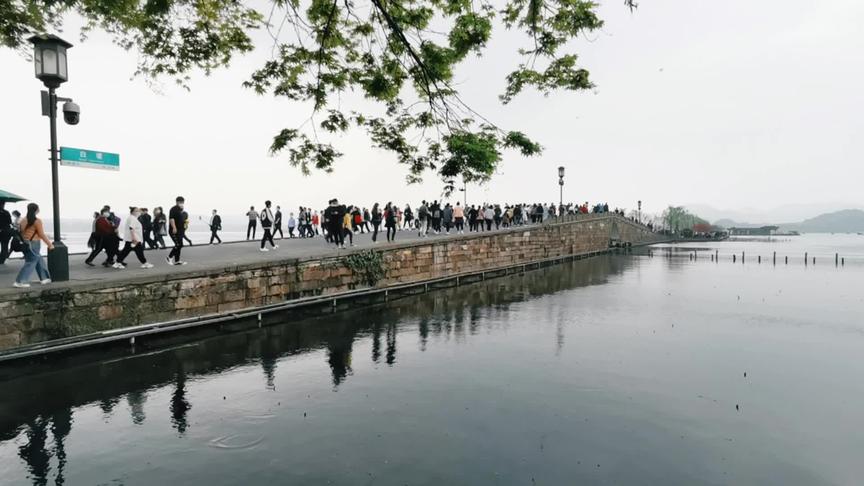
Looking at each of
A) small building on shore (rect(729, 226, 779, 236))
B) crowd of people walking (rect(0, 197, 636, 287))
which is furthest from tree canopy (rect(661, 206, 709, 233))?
crowd of people walking (rect(0, 197, 636, 287))

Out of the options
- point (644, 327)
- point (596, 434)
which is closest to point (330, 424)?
point (596, 434)

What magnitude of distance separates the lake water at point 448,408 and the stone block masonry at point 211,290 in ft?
3.22

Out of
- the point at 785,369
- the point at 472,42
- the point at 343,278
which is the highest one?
the point at 472,42

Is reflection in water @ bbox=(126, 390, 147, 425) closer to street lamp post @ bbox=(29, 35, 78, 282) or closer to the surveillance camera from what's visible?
street lamp post @ bbox=(29, 35, 78, 282)

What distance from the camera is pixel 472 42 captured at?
20.7 feet

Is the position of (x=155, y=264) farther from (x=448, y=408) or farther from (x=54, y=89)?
(x=448, y=408)

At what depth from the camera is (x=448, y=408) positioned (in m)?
7.55

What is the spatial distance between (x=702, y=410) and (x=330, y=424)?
241 inches

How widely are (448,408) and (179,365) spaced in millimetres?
5720

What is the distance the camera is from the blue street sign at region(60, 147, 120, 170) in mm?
10219

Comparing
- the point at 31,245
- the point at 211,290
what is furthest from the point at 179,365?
the point at 31,245

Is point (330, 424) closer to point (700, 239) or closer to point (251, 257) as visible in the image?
point (251, 257)

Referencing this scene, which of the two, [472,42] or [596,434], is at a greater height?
[472,42]

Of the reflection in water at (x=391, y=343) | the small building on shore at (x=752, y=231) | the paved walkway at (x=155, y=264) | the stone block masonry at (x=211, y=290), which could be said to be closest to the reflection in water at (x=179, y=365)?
the reflection in water at (x=391, y=343)
